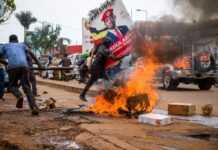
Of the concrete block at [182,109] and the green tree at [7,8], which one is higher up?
the green tree at [7,8]

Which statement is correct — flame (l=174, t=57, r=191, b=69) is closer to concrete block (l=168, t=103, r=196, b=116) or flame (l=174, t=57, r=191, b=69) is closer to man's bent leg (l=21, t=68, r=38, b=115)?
concrete block (l=168, t=103, r=196, b=116)

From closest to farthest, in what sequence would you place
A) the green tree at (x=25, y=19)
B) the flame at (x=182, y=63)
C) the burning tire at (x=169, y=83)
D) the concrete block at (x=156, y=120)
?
the concrete block at (x=156, y=120), the flame at (x=182, y=63), the burning tire at (x=169, y=83), the green tree at (x=25, y=19)

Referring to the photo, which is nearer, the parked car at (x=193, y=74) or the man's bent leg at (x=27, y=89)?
the man's bent leg at (x=27, y=89)

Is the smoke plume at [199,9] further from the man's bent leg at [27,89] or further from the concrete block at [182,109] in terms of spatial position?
the man's bent leg at [27,89]

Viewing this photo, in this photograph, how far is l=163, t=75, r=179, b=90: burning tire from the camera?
18422 mm

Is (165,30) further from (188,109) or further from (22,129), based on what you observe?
(22,129)

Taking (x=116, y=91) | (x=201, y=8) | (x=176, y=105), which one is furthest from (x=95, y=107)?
(x=201, y=8)

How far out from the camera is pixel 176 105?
10312 millimetres

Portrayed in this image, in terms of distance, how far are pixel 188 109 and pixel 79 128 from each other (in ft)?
11.3

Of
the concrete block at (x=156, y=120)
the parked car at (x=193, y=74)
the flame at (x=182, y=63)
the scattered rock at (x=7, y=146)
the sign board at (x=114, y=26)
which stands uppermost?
the sign board at (x=114, y=26)

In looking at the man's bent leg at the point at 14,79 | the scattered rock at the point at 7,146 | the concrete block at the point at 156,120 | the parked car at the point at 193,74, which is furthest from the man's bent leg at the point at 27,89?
the parked car at the point at 193,74

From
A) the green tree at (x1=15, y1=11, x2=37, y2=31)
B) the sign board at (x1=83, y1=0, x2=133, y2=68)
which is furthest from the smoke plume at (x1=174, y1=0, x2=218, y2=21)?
the green tree at (x1=15, y1=11, x2=37, y2=31)

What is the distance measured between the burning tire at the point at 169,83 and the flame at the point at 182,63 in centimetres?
77

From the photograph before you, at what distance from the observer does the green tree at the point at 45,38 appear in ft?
186
